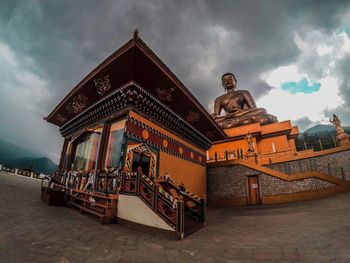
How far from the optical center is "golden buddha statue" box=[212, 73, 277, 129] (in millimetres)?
17922

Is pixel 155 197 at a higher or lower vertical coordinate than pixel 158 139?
lower

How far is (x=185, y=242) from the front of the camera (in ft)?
13.4

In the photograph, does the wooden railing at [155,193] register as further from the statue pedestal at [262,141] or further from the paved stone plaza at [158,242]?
the statue pedestal at [262,141]

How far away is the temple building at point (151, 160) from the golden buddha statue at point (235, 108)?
214 inches

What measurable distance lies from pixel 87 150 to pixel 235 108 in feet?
54.3

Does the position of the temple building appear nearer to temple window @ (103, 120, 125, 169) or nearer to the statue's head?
temple window @ (103, 120, 125, 169)

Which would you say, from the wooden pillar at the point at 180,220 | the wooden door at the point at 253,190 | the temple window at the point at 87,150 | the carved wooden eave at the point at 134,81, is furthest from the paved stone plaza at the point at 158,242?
the wooden door at the point at 253,190

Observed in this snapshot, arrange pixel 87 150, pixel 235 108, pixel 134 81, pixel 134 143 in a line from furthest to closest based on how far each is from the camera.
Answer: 1. pixel 235 108
2. pixel 87 150
3. pixel 134 143
4. pixel 134 81

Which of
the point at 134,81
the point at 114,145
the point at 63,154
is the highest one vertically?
the point at 134,81

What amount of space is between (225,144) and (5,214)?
51.2 feet

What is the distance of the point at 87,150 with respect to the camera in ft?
27.0

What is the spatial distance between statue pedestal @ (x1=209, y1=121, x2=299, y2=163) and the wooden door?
488 centimetres

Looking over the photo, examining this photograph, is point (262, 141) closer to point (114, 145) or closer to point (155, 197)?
point (114, 145)

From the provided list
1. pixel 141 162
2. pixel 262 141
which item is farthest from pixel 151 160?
pixel 262 141
